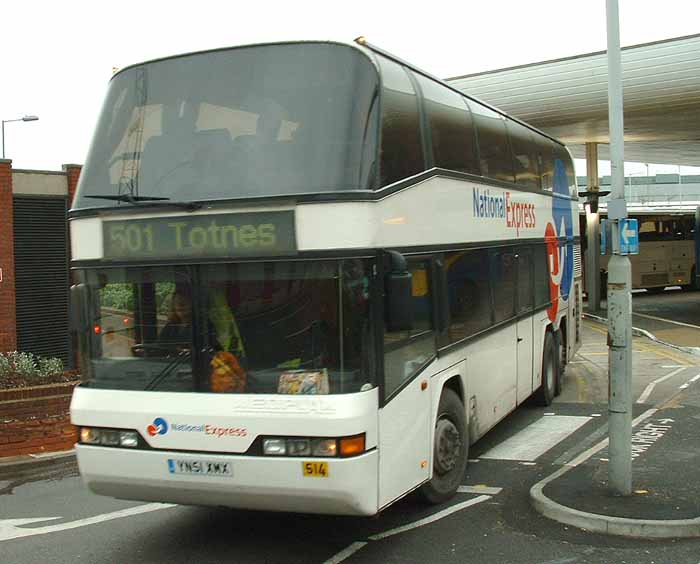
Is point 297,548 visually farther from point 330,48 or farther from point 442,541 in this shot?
point 330,48

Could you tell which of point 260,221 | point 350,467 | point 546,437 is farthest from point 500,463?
point 260,221

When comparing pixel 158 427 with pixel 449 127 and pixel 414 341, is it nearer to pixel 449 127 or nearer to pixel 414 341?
pixel 414 341

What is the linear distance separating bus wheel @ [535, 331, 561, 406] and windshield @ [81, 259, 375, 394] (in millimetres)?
7251

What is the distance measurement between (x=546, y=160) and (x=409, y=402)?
7.52 meters

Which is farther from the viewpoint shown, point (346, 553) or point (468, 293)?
point (468, 293)

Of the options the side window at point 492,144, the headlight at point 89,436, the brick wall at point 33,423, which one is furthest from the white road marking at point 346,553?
the brick wall at point 33,423

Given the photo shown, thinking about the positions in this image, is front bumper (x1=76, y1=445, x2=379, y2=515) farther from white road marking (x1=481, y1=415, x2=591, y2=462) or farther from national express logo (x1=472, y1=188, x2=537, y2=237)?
white road marking (x1=481, y1=415, x2=591, y2=462)

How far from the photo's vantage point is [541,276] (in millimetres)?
12367

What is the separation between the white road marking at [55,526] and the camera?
288 inches

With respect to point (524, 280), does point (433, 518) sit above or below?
below

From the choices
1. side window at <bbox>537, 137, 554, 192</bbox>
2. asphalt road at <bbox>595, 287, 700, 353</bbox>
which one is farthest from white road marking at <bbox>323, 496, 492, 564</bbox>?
asphalt road at <bbox>595, 287, 700, 353</bbox>

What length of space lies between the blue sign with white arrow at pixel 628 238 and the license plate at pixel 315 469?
129 inches

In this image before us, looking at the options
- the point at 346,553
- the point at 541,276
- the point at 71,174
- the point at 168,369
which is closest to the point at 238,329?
the point at 168,369

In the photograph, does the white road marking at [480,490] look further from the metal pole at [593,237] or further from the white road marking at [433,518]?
the metal pole at [593,237]
